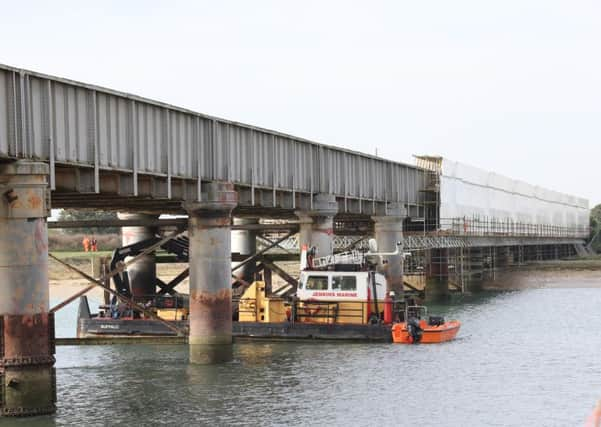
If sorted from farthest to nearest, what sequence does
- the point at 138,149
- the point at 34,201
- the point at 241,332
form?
1. the point at 241,332
2. the point at 138,149
3. the point at 34,201

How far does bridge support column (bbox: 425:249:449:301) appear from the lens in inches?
3204

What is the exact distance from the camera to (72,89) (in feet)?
106

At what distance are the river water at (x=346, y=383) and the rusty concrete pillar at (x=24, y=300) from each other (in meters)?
0.78

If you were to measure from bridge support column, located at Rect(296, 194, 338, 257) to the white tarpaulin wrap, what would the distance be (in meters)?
24.8

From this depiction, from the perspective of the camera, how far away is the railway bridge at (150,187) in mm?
28250

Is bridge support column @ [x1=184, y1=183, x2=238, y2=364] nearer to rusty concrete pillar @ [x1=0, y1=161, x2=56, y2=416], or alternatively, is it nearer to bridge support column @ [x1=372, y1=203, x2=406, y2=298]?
rusty concrete pillar @ [x1=0, y1=161, x2=56, y2=416]

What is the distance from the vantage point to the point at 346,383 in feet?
118

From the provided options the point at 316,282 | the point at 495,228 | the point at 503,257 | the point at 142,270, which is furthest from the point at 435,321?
the point at 503,257

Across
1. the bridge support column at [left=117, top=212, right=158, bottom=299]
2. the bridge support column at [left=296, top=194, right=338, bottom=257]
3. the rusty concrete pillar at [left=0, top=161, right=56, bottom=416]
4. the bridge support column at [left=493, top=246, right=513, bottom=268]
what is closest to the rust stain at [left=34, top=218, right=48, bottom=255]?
the rusty concrete pillar at [left=0, top=161, right=56, bottom=416]

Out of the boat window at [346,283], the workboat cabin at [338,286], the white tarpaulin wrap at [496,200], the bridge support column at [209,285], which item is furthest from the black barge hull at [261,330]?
the white tarpaulin wrap at [496,200]

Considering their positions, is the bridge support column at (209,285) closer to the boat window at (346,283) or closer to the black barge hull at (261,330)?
the black barge hull at (261,330)

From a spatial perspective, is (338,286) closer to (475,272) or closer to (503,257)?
(475,272)

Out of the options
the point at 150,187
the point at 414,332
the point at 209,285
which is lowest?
the point at 414,332

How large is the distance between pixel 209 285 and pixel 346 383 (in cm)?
662
